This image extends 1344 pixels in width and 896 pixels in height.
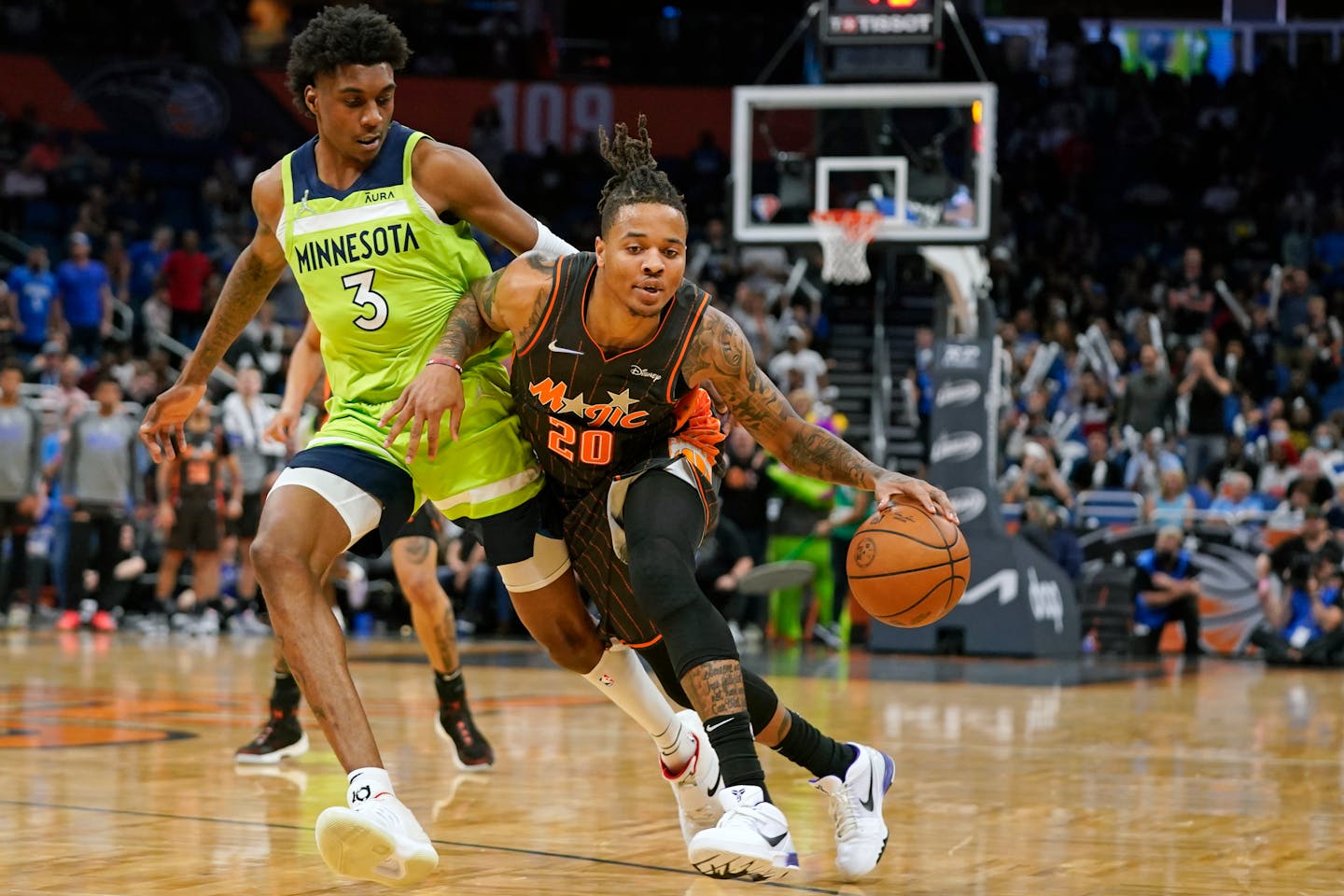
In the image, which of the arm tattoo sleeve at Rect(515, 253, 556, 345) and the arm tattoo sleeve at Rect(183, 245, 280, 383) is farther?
the arm tattoo sleeve at Rect(183, 245, 280, 383)

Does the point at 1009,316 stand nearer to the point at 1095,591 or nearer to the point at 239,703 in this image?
the point at 1095,591

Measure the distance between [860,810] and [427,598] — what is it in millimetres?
2407

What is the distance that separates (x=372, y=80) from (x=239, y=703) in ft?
15.8

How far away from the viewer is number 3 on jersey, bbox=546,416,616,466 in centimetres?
450

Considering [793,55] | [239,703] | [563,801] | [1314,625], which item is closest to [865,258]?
[1314,625]

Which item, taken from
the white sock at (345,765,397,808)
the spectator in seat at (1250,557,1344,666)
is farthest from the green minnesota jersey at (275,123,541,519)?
the spectator in seat at (1250,557,1344,666)

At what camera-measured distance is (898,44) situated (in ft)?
44.0

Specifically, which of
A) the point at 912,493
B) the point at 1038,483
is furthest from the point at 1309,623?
the point at 912,493

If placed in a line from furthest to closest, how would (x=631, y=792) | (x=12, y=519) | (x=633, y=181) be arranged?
(x=12, y=519)
(x=631, y=792)
(x=633, y=181)

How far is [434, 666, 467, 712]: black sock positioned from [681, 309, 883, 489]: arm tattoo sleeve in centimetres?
232

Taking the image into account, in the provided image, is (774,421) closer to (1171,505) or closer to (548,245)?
(548,245)

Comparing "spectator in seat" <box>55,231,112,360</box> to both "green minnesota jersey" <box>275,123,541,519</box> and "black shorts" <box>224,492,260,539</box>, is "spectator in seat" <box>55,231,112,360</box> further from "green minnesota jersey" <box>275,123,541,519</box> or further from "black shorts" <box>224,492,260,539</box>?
"green minnesota jersey" <box>275,123,541,519</box>

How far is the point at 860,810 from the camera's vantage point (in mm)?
4484

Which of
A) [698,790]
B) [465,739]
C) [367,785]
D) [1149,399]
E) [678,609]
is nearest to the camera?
[367,785]
